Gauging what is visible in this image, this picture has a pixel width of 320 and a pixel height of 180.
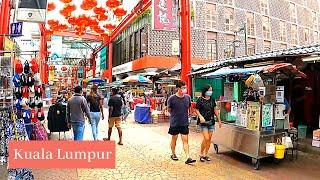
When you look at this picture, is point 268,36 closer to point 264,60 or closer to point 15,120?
point 264,60

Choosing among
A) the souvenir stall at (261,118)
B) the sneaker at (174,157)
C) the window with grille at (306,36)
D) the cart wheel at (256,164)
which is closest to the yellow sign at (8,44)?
the sneaker at (174,157)

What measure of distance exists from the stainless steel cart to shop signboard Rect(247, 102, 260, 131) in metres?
0.11

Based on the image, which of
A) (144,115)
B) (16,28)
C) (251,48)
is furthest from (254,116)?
(251,48)

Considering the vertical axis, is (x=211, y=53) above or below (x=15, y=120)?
above

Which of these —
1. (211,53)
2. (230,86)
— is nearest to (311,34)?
(211,53)

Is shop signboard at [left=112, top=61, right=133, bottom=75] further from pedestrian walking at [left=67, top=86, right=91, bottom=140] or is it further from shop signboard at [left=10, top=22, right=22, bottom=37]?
pedestrian walking at [left=67, top=86, right=91, bottom=140]

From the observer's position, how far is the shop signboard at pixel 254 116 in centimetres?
697

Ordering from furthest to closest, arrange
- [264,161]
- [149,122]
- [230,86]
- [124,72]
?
[124,72] → [149,122] → [230,86] → [264,161]

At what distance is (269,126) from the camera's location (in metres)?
7.08

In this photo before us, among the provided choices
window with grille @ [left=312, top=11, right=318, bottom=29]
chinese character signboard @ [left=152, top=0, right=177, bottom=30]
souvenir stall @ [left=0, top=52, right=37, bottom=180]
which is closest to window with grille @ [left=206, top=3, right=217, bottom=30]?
chinese character signboard @ [left=152, top=0, right=177, bottom=30]

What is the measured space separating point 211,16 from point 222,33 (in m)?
1.77

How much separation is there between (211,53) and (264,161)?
69.8 ft

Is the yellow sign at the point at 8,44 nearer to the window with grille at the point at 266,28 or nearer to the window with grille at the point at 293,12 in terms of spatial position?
the window with grille at the point at 266,28

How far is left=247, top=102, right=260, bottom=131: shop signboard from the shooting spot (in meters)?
6.97
